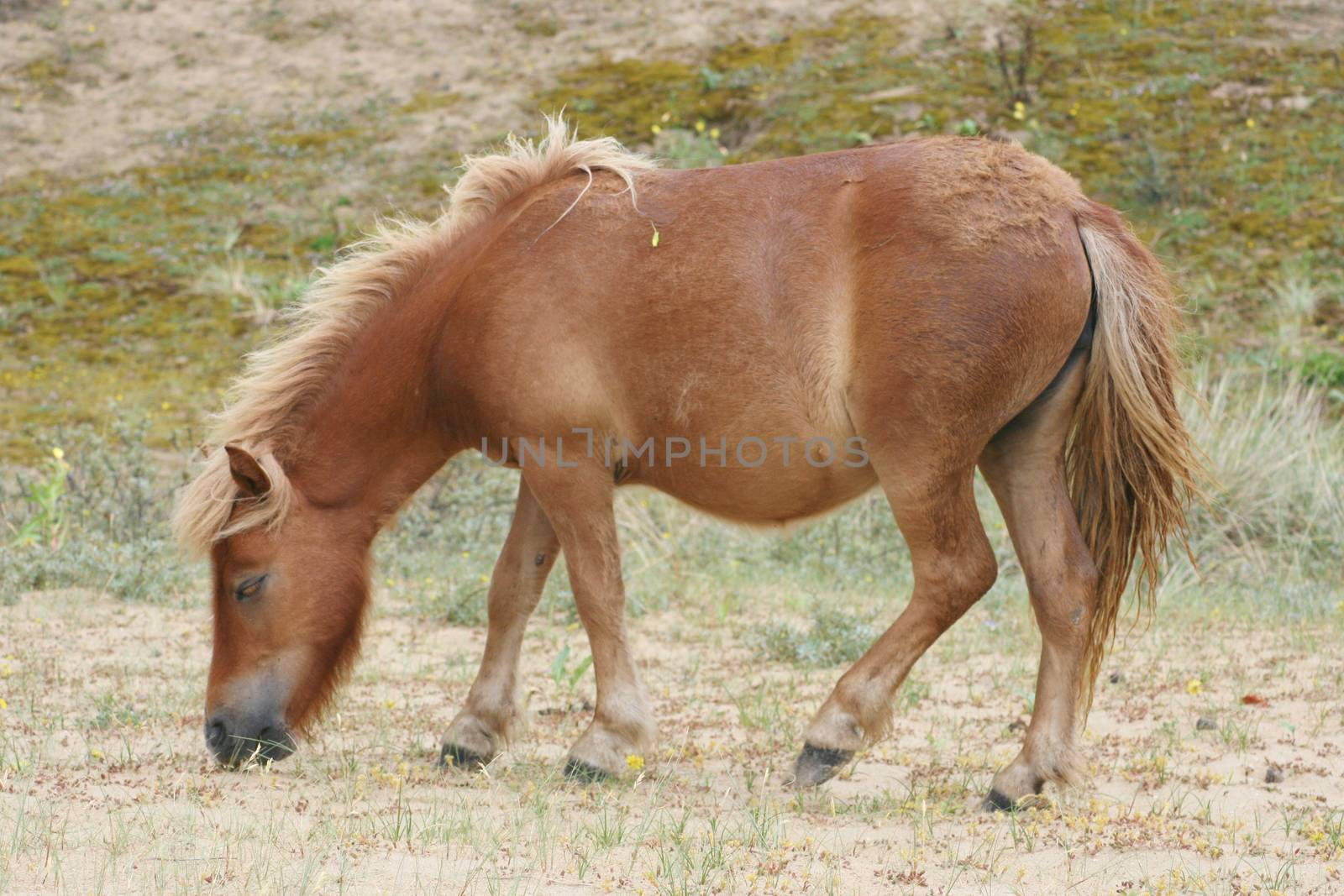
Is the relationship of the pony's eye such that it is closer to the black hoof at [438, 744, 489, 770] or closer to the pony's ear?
the pony's ear

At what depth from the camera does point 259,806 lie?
12.3 feet

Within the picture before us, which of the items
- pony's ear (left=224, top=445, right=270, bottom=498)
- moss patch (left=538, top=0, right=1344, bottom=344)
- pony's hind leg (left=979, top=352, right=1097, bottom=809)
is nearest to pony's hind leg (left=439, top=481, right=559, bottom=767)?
pony's ear (left=224, top=445, right=270, bottom=498)

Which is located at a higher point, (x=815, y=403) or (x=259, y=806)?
(x=815, y=403)

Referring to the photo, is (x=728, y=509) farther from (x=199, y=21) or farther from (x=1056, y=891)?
(x=199, y=21)

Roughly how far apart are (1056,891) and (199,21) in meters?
15.2

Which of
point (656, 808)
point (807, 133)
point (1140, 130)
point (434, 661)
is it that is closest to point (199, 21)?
point (807, 133)

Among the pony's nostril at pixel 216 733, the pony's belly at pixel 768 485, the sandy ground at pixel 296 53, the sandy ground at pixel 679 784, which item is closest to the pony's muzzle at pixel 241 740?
the pony's nostril at pixel 216 733

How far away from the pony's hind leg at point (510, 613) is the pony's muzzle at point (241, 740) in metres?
0.65

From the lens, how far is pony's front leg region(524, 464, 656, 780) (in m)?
4.34

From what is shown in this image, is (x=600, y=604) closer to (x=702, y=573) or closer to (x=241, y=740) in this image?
(x=241, y=740)

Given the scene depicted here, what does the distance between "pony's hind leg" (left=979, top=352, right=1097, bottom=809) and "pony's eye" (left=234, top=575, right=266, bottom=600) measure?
96.6 inches

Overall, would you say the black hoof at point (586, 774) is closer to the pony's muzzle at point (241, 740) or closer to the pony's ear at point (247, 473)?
the pony's muzzle at point (241, 740)

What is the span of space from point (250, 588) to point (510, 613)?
0.96 m

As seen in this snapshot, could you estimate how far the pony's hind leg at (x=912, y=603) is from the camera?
4066 mm
